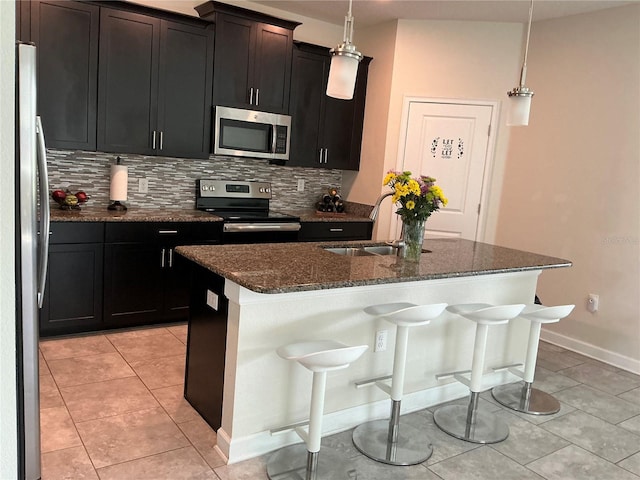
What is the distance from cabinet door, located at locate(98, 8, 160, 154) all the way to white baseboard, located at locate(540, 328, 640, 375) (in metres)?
3.74

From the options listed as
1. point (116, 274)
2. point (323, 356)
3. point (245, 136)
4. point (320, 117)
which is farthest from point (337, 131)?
point (323, 356)

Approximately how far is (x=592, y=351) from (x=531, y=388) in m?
1.16

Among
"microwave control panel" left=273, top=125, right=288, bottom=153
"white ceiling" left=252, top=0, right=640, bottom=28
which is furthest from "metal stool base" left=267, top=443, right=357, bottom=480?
"white ceiling" left=252, top=0, right=640, bottom=28

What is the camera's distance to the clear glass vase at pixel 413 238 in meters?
3.15

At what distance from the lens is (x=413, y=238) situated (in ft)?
10.4

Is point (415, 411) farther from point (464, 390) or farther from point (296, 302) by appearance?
point (296, 302)

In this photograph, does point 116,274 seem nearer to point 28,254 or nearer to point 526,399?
point 28,254

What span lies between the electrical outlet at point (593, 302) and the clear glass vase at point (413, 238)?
2043mm

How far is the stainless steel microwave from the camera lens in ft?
14.8

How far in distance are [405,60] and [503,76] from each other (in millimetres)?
901

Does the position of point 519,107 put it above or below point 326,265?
above

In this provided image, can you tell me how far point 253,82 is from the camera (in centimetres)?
462

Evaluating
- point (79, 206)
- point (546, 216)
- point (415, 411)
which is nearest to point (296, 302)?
point (415, 411)

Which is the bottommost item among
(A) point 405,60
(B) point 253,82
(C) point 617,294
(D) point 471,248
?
(C) point 617,294
